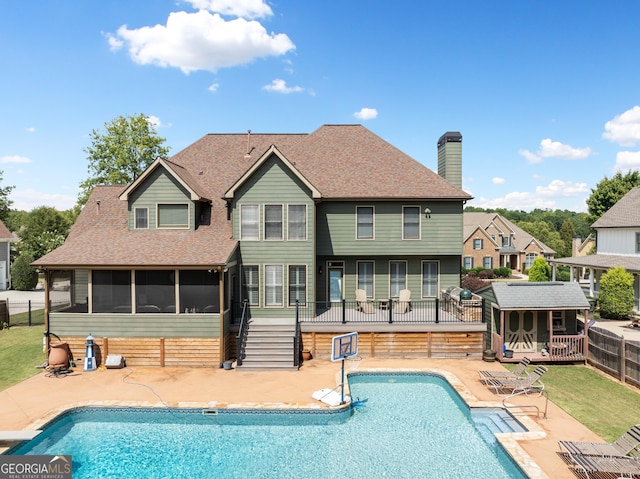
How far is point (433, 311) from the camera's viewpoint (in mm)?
19688

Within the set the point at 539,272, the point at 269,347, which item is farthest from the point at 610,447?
the point at 539,272

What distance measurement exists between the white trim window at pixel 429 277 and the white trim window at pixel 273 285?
7837 mm

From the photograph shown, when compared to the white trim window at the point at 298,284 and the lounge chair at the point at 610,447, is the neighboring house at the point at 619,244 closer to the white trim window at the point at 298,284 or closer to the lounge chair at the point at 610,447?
the lounge chair at the point at 610,447

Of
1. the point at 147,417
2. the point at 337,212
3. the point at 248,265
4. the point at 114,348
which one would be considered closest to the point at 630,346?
the point at 337,212

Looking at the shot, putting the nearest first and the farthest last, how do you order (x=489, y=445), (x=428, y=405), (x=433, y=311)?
(x=489, y=445) → (x=428, y=405) → (x=433, y=311)

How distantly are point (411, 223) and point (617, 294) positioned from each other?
15.1m

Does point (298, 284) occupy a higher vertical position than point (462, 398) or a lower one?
higher

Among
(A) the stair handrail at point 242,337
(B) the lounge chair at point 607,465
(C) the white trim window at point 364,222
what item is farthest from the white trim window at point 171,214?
(B) the lounge chair at point 607,465

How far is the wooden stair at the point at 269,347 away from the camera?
600 inches

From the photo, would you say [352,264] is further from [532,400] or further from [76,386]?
[76,386]

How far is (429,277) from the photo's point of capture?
20656 mm

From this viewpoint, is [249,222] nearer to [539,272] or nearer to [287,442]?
[287,442]

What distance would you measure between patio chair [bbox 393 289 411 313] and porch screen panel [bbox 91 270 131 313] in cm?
1243

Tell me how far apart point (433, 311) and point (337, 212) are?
23.3 feet
